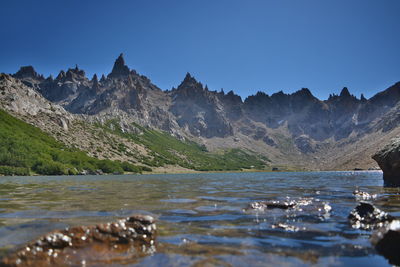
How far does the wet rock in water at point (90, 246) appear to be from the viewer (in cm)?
765

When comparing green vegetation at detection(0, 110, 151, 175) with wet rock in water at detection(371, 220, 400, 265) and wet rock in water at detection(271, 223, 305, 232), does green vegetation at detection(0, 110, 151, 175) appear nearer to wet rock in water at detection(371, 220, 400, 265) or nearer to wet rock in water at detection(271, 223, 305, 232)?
wet rock in water at detection(271, 223, 305, 232)

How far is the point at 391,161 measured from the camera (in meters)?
40.6

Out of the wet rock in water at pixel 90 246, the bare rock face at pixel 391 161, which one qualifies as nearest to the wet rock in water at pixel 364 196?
the bare rock face at pixel 391 161

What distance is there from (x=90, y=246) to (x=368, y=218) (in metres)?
12.4

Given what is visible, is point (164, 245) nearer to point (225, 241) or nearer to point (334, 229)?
point (225, 241)

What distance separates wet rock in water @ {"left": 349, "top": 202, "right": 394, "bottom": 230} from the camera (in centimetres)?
1275

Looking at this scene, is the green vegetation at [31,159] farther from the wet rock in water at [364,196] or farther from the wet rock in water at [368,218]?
the wet rock in water at [368,218]

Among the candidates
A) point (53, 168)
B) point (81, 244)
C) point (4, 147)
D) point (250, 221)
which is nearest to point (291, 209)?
point (250, 221)

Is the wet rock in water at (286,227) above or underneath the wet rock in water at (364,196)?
above

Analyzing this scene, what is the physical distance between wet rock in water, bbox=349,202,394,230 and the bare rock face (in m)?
31.1

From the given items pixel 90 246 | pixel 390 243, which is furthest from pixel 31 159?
pixel 390 243

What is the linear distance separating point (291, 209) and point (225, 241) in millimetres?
9641

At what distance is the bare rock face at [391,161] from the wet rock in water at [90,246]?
1616 inches

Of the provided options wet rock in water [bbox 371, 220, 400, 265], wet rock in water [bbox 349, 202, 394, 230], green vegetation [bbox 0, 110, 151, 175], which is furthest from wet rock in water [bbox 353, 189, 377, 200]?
green vegetation [bbox 0, 110, 151, 175]
